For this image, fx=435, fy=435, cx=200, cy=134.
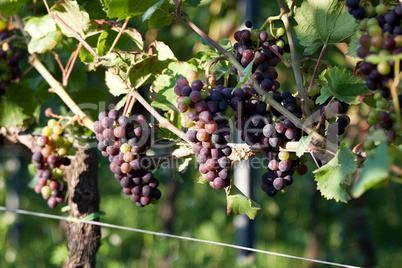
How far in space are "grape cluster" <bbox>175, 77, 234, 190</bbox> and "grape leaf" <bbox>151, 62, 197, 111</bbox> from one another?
0.11 meters

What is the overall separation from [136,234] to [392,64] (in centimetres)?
307

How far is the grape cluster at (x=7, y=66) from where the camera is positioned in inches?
54.4

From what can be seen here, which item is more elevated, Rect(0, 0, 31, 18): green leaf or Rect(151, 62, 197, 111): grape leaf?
Rect(0, 0, 31, 18): green leaf

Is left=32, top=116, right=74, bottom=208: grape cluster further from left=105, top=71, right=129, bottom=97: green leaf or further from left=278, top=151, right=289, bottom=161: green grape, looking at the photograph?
left=278, top=151, right=289, bottom=161: green grape

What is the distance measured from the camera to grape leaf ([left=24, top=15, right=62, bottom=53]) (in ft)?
4.04

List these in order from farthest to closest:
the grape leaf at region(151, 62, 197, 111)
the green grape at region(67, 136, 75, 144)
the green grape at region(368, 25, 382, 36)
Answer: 1. the green grape at region(67, 136, 75, 144)
2. the grape leaf at region(151, 62, 197, 111)
3. the green grape at region(368, 25, 382, 36)

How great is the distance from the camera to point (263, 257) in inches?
120

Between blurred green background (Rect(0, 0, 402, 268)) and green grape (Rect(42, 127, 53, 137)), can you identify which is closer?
green grape (Rect(42, 127, 53, 137))

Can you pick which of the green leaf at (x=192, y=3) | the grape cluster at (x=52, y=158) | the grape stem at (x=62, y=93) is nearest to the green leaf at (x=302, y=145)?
the green leaf at (x=192, y=3)

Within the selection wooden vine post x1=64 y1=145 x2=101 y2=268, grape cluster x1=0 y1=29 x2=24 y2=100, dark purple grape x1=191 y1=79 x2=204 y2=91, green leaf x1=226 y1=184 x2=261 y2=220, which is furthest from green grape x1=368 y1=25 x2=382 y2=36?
grape cluster x1=0 y1=29 x2=24 y2=100

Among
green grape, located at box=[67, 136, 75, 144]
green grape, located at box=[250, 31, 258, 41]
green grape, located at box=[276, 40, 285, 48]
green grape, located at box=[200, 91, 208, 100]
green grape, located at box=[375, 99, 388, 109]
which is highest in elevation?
green grape, located at box=[250, 31, 258, 41]

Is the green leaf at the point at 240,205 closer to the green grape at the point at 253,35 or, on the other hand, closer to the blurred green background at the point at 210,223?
the green grape at the point at 253,35

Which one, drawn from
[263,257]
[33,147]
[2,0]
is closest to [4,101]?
[33,147]

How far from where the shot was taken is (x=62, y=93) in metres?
Result: 1.29
